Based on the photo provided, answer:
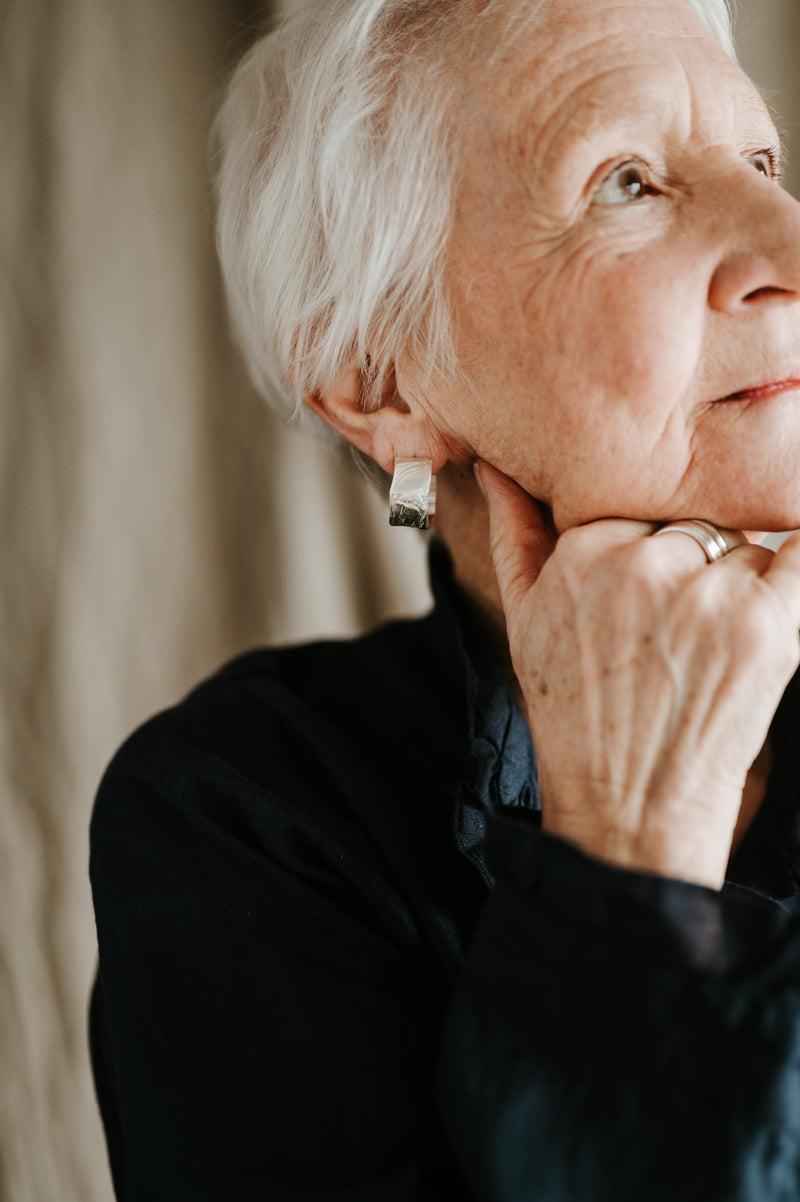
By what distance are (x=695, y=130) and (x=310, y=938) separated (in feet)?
3.26

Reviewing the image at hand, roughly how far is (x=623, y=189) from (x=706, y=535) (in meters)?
0.40

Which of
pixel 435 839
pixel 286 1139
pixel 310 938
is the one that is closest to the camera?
pixel 286 1139

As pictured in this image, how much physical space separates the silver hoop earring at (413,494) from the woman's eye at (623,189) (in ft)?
1.21

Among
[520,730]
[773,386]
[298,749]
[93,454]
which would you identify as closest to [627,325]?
[773,386]

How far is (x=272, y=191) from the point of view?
3.70ft

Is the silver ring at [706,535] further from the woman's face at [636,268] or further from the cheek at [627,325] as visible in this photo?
the cheek at [627,325]

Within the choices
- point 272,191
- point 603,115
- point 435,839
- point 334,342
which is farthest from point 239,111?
point 435,839

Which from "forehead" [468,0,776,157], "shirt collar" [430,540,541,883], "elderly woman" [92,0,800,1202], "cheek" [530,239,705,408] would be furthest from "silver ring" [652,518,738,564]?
"forehead" [468,0,776,157]

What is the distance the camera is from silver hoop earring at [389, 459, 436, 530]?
1.08 meters

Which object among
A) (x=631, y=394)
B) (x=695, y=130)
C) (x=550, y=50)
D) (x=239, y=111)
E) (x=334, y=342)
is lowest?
(x=631, y=394)

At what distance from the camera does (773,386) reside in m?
0.88

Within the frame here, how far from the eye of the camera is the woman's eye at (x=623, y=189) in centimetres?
92

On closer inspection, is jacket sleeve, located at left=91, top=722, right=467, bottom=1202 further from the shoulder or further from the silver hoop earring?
the silver hoop earring

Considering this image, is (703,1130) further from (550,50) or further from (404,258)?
(550,50)
